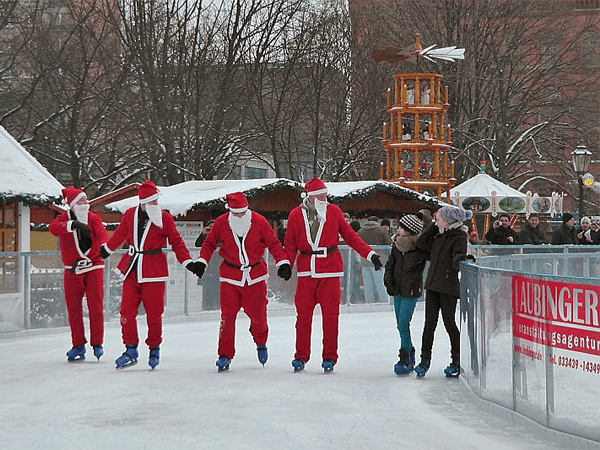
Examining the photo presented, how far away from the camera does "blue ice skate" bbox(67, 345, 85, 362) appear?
12266mm

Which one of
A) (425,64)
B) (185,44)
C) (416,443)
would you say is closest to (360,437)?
(416,443)

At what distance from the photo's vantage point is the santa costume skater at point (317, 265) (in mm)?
11250

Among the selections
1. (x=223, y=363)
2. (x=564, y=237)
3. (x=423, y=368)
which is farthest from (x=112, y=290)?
(x=564, y=237)

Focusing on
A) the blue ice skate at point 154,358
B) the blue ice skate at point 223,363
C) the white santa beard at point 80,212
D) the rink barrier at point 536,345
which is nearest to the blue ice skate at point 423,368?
the rink barrier at point 536,345

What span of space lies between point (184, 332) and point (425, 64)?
90.3 feet

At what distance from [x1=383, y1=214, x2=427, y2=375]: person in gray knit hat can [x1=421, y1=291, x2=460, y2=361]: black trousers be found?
0.21 m

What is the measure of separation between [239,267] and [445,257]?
6.29ft

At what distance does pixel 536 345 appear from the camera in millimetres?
7863

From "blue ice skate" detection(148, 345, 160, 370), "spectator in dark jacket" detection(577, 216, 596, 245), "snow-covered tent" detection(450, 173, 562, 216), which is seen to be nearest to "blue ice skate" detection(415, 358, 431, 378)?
"blue ice skate" detection(148, 345, 160, 370)

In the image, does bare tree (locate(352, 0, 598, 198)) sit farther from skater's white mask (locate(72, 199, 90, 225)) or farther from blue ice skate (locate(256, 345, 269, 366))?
blue ice skate (locate(256, 345, 269, 366))

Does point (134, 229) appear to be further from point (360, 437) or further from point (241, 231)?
point (360, 437)

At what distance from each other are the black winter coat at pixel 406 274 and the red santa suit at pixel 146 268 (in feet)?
6.05

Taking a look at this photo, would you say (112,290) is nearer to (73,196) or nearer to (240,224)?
(73,196)

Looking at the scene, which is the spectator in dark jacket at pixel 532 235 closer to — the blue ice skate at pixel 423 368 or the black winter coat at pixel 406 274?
the black winter coat at pixel 406 274
